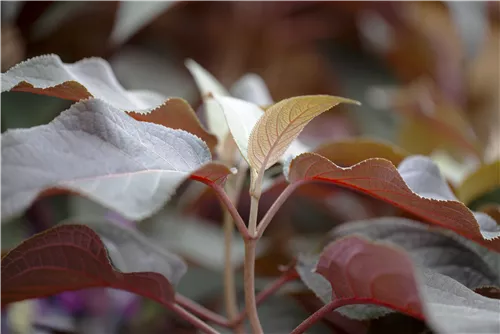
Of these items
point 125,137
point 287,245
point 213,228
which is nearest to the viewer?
→ point 125,137

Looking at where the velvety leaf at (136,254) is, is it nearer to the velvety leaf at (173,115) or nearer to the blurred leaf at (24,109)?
the velvety leaf at (173,115)

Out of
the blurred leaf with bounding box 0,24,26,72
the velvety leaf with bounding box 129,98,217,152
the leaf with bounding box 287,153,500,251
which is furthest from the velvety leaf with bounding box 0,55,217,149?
the blurred leaf with bounding box 0,24,26,72

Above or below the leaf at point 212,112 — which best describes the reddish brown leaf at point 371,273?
below

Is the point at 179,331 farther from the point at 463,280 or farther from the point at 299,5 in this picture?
the point at 299,5

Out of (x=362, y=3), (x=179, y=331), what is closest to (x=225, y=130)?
(x=179, y=331)

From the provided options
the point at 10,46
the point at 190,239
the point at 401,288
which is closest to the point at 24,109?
the point at 10,46

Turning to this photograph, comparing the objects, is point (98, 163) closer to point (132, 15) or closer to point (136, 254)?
point (136, 254)

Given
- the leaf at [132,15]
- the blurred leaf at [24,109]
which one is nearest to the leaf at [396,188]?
the leaf at [132,15]
